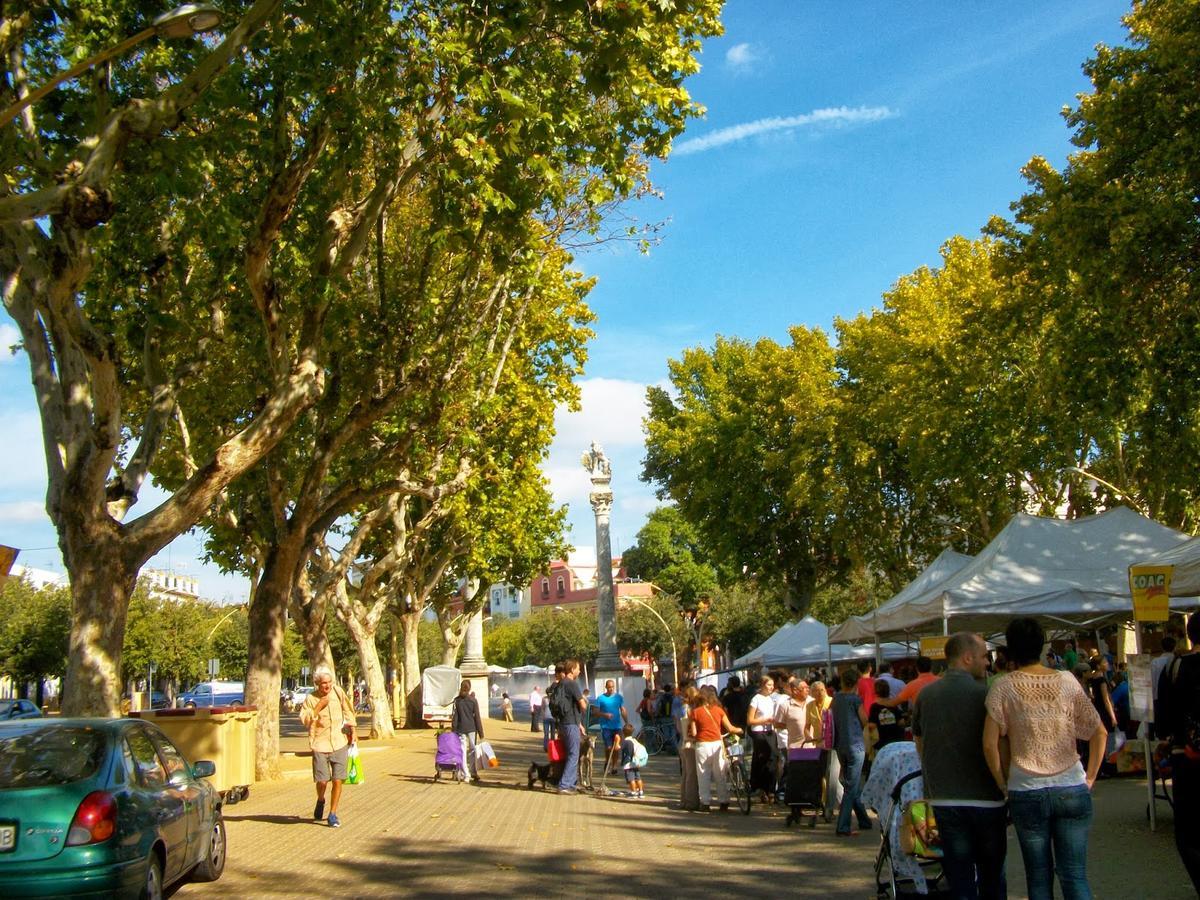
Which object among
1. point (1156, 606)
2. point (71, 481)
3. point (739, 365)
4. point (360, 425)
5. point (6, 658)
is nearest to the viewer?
point (1156, 606)

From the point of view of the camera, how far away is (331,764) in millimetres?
13578

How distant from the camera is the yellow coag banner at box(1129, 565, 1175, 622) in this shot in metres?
10.9

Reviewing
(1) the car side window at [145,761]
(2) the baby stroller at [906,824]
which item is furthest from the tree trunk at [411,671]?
(2) the baby stroller at [906,824]

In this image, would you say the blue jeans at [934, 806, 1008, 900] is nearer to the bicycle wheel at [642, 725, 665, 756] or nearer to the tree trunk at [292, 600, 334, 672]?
the tree trunk at [292, 600, 334, 672]

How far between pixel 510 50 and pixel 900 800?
31.8 ft

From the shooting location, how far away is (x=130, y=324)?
45.1 feet

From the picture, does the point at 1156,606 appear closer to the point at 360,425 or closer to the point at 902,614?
the point at 902,614

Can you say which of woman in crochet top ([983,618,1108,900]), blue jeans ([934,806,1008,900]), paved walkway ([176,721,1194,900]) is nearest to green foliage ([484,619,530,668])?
paved walkway ([176,721,1194,900])

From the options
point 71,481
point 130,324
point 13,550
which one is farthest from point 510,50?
point 13,550

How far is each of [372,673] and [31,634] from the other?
108ft

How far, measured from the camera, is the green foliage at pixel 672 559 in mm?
87438

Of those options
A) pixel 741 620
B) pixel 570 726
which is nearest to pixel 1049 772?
pixel 570 726

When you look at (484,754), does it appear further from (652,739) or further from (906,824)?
(906,824)

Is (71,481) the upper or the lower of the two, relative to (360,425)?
lower
